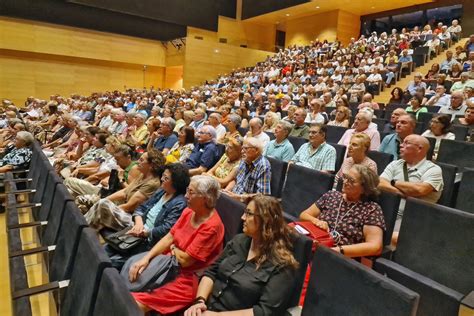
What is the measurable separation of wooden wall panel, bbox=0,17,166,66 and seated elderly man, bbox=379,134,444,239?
13.1 meters

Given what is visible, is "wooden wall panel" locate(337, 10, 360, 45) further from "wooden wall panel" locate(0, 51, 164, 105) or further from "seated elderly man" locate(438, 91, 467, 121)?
"seated elderly man" locate(438, 91, 467, 121)

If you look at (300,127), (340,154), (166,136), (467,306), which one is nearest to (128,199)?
(166,136)

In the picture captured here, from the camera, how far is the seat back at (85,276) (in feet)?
3.31

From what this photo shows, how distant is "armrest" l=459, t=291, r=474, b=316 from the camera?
110 cm

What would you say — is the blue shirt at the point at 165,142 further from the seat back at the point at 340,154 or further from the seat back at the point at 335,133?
the seat back at the point at 340,154

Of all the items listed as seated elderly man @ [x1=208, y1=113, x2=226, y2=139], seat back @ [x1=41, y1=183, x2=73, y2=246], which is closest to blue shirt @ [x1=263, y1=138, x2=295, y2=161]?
seated elderly man @ [x1=208, y1=113, x2=226, y2=139]

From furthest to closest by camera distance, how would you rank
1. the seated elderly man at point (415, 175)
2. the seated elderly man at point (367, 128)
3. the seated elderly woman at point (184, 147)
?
the seated elderly woman at point (184, 147), the seated elderly man at point (367, 128), the seated elderly man at point (415, 175)

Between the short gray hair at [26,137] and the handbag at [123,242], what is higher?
the short gray hair at [26,137]

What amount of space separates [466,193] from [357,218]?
83cm

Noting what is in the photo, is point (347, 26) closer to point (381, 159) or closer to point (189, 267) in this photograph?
point (381, 159)

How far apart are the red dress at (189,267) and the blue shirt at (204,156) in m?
1.36

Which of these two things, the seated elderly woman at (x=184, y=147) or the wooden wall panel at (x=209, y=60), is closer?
the seated elderly woman at (x=184, y=147)

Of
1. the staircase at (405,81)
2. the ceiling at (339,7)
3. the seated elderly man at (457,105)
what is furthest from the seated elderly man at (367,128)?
the ceiling at (339,7)

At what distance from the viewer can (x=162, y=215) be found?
1.79m
